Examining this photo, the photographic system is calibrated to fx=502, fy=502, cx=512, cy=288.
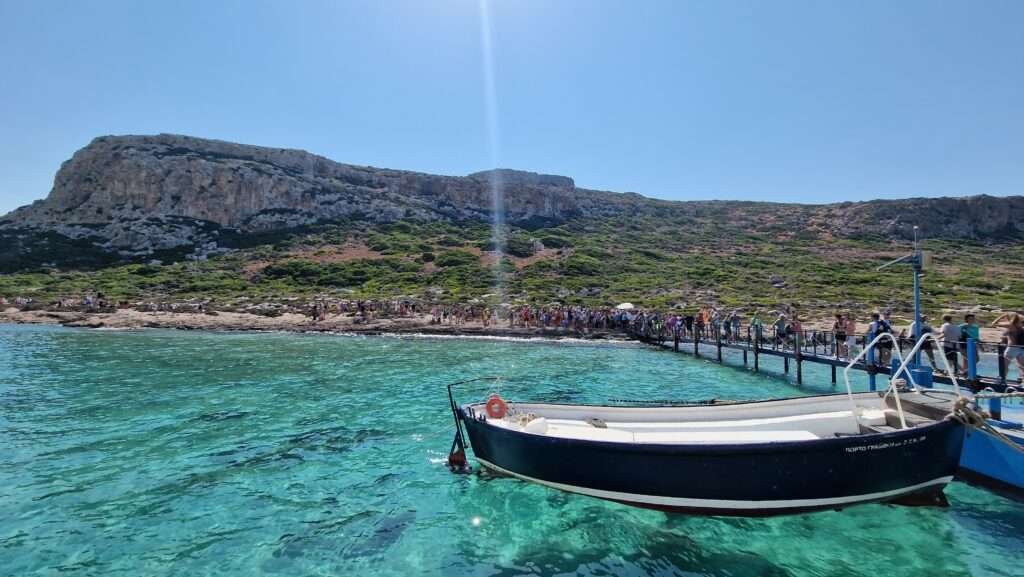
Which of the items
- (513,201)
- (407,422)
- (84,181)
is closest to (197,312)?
(407,422)

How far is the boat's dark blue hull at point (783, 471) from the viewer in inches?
309

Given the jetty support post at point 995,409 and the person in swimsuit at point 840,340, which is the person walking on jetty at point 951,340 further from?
the person in swimsuit at point 840,340

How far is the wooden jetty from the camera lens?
11961 mm

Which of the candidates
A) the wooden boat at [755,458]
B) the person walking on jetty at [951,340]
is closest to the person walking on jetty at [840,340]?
the person walking on jetty at [951,340]

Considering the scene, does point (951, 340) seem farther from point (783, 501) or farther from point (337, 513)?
point (337, 513)

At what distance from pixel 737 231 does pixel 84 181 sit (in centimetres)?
12148

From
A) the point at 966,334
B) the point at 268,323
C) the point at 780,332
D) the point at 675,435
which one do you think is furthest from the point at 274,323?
the point at 966,334

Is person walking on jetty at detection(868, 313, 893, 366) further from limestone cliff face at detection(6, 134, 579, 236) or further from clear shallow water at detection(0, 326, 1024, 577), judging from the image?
limestone cliff face at detection(6, 134, 579, 236)

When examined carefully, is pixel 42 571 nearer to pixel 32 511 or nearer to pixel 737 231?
pixel 32 511

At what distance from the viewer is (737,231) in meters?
100

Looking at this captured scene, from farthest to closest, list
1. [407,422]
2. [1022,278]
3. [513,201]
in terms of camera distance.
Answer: [513,201]
[1022,278]
[407,422]

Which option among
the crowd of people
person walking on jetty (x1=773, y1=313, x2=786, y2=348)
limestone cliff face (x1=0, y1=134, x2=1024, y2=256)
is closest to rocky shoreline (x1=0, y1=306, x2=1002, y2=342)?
the crowd of people

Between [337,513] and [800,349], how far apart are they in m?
20.3

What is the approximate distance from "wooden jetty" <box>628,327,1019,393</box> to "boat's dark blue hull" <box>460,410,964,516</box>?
1.78m
